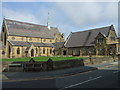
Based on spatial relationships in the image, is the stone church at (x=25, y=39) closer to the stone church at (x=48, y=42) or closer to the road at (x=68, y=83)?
the stone church at (x=48, y=42)

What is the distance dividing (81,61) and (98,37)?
92.5 ft

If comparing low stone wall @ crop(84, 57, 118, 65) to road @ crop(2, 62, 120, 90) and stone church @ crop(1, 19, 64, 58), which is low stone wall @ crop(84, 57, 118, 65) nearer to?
road @ crop(2, 62, 120, 90)

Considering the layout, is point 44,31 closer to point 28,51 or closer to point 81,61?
point 28,51

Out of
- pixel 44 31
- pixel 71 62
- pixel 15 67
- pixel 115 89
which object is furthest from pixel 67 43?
pixel 115 89

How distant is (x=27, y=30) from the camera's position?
6284 cm

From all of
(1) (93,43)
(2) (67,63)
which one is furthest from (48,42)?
(2) (67,63)

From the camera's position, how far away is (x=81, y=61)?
23703mm

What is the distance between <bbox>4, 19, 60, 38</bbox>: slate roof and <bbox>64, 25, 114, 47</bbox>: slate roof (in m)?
13.7

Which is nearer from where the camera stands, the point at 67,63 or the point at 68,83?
the point at 68,83

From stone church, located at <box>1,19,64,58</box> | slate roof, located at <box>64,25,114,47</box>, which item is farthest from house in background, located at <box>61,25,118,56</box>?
stone church, located at <box>1,19,64,58</box>

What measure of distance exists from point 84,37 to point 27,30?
90.8ft

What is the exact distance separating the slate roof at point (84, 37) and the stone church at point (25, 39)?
10750 millimetres

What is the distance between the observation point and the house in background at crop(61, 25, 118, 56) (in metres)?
46.2

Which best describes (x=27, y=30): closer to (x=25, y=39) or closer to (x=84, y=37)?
(x=25, y=39)
